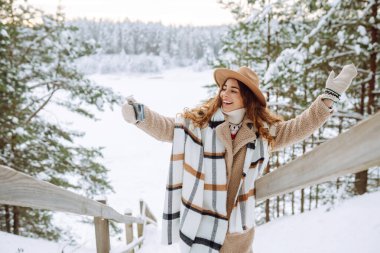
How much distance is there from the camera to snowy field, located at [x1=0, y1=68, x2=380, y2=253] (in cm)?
308

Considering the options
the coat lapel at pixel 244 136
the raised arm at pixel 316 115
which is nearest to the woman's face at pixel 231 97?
the coat lapel at pixel 244 136

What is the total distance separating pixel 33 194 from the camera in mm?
1623

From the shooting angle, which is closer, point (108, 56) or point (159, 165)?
point (159, 165)

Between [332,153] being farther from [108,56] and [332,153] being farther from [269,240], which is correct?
[108,56]

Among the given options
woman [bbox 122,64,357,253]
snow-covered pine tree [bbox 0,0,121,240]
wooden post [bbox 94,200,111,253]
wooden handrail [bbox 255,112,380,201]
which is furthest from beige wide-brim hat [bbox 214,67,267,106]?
snow-covered pine tree [bbox 0,0,121,240]

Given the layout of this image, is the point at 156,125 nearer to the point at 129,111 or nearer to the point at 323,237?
the point at 129,111

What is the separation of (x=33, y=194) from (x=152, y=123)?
29.0 inches

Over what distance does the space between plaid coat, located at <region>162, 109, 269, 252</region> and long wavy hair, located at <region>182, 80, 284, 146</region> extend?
2.2 inches

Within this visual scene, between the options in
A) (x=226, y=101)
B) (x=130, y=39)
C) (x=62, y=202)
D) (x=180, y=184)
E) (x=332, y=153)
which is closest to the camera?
Result: (x=332, y=153)

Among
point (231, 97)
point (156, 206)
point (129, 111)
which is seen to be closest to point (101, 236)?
point (129, 111)

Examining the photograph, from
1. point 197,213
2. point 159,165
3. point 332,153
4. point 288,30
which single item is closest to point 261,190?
point 197,213

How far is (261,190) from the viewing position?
6.69 ft

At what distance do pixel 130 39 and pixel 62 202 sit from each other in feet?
294

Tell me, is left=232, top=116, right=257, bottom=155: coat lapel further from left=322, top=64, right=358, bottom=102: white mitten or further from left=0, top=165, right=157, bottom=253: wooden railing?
left=0, top=165, right=157, bottom=253: wooden railing
